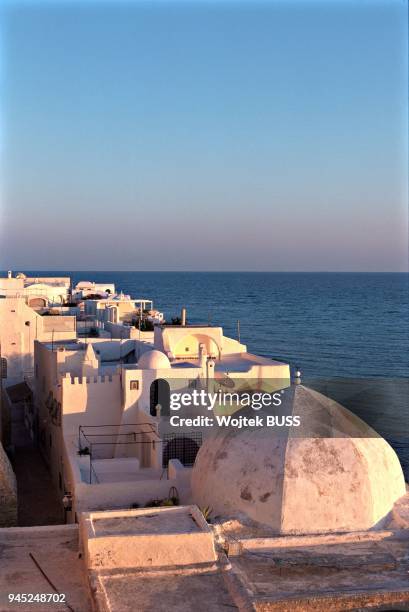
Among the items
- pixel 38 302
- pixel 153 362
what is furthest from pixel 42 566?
pixel 38 302

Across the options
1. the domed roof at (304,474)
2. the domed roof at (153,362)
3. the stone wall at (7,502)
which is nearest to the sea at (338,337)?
the domed roof at (153,362)

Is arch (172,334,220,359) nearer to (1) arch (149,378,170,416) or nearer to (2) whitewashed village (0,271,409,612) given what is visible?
(2) whitewashed village (0,271,409,612)

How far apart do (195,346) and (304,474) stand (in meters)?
12.2

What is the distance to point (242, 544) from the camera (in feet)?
37.2

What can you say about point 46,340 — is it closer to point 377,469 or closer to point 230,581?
point 377,469

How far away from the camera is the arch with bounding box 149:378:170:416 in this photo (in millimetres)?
17547

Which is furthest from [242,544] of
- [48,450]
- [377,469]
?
[48,450]

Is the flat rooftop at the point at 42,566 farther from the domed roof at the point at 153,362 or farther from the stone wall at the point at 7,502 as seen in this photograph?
the domed roof at the point at 153,362

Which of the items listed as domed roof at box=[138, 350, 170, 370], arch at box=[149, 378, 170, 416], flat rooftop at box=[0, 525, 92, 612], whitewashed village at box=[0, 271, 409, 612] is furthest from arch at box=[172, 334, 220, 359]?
flat rooftop at box=[0, 525, 92, 612]

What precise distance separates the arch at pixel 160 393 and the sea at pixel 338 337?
1119 cm

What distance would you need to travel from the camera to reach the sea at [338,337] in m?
37.4

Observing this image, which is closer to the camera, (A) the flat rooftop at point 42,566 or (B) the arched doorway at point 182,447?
(A) the flat rooftop at point 42,566

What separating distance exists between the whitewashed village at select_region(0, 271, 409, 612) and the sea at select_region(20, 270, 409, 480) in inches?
474

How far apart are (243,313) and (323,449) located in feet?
244
